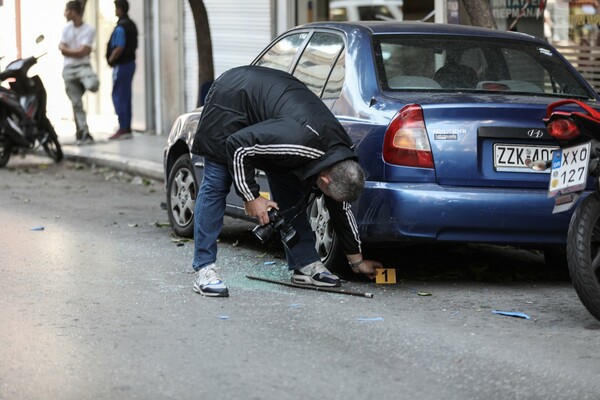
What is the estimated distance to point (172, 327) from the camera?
6.48m

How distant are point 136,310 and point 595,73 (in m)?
7.08

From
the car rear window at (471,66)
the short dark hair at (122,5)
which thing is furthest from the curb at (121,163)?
the car rear window at (471,66)

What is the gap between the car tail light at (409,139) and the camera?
24.0 ft

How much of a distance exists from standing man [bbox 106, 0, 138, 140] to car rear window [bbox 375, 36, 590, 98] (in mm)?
10780

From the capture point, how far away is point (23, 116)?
51.6 feet

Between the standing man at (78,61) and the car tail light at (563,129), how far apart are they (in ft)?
39.6

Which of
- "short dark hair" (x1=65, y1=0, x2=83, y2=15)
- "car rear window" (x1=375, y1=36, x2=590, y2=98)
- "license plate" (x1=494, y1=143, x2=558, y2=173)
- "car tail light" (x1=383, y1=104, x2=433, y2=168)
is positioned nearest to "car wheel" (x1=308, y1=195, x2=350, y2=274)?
"car tail light" (x1=383, y1=104, x2=433, y2=168)

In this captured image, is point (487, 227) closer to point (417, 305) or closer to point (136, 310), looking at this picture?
point (417, 305)

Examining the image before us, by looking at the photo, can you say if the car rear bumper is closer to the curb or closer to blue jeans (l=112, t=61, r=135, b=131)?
the curb

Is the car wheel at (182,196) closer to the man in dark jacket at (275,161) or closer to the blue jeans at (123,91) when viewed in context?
the man in dark jacket at (275,161)

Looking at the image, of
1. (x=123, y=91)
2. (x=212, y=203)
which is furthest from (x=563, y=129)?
(x=123, y=91)

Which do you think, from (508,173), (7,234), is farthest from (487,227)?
(7,234)

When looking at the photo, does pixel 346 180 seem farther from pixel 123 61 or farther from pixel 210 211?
pixel 123 61

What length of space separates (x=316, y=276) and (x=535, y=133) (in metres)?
1.47
